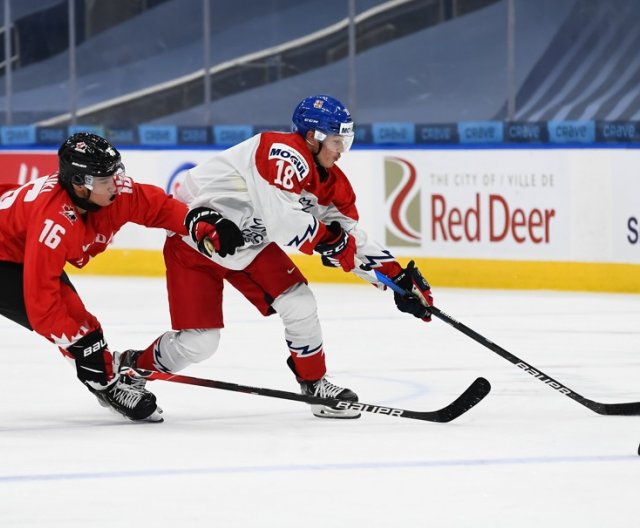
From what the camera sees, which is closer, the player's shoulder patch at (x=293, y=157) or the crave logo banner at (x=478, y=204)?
the player's shoulder patch at (x=293, y=157)

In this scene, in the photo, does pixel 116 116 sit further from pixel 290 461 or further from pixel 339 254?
pixel 290 461

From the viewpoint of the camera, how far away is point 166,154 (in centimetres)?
939

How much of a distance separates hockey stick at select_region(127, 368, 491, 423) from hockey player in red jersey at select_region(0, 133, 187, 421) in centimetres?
11

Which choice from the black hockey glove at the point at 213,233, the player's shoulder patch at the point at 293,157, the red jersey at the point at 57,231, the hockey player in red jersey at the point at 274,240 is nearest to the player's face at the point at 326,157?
the hockey player in red jersey at the point at 274,240

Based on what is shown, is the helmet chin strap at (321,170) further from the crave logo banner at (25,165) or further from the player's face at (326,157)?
the crave logo banner at (25,165)

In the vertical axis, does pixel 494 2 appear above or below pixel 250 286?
above

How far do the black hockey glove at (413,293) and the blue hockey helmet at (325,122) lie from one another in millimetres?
476

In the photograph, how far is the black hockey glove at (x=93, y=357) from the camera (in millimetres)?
4250

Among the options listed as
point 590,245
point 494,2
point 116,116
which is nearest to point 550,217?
point 590,245

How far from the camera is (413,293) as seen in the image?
4.55 meters

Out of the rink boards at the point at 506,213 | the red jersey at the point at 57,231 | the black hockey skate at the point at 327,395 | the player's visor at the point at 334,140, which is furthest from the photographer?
the rink boards at the point at 506,213

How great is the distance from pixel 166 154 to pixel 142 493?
6.14 meters

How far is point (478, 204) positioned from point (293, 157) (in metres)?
4.23

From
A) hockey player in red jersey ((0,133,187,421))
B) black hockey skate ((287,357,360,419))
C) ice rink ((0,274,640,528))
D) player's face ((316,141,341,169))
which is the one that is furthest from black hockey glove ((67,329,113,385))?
player's face ((316,141,341,169))
